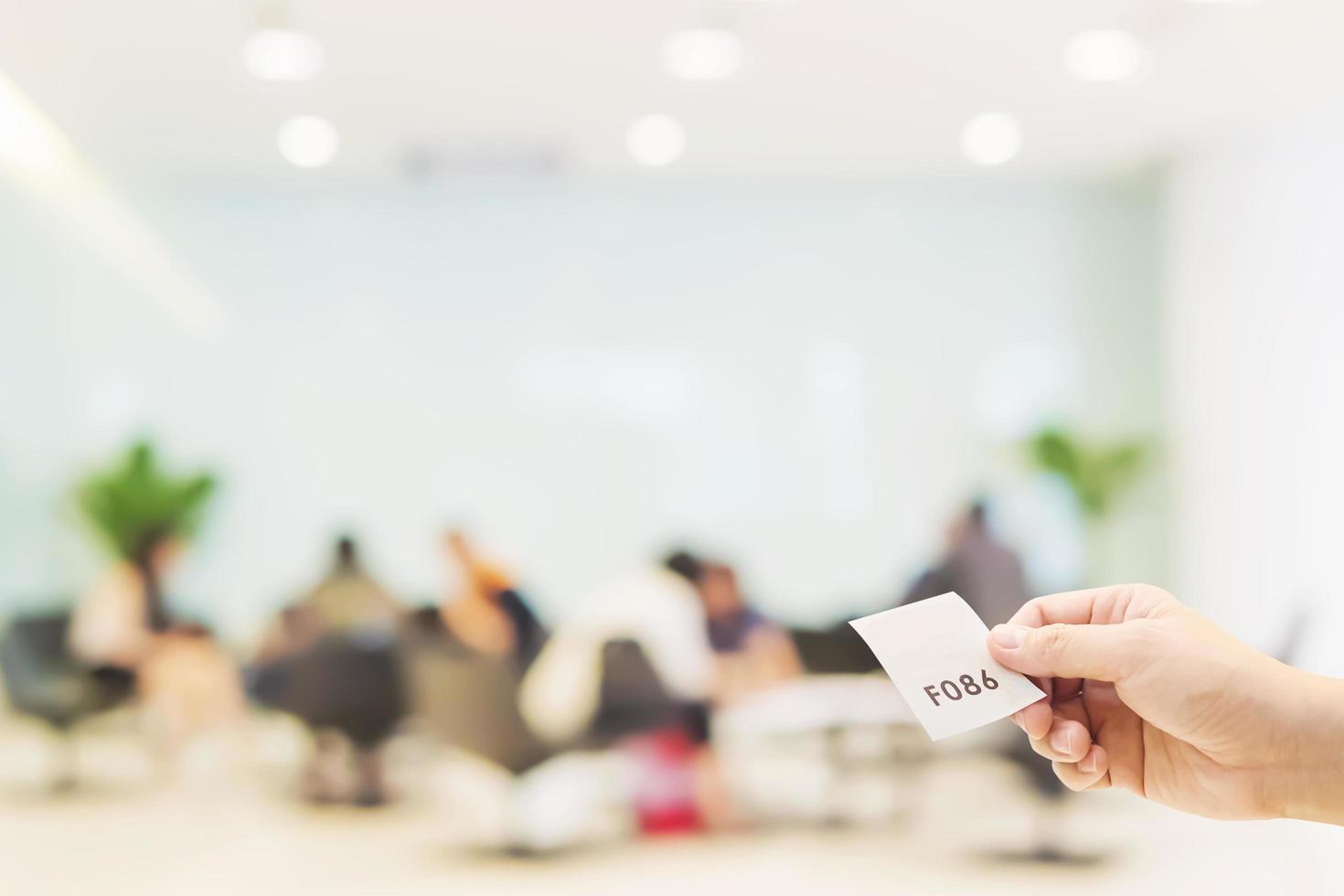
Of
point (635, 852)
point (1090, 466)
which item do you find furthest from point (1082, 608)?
point (1090, 466)

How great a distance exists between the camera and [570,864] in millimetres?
3697

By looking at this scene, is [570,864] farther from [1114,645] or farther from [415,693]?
[1114,645]

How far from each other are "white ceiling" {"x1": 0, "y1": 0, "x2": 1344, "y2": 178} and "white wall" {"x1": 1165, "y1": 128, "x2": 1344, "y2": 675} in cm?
38

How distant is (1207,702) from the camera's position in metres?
1.34

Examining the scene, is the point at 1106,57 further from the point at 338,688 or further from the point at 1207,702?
the point at 338,688

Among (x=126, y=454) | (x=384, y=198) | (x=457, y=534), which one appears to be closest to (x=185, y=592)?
(x=126, y=454)

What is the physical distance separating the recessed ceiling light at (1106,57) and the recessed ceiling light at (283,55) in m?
3.10

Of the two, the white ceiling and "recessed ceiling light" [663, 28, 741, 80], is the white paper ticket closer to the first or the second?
the white ceiling

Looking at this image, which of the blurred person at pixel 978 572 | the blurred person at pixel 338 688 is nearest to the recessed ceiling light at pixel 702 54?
the blurred person at pixel 978 572

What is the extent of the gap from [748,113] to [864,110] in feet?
1.84

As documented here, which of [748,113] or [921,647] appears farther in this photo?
[748,113]

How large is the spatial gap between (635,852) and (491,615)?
1131 mm

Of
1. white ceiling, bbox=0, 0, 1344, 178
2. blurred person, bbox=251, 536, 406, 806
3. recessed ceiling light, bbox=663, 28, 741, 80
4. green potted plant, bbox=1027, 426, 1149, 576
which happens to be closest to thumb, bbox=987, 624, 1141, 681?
white ceiling, bbox=0, 0, 1344, 178

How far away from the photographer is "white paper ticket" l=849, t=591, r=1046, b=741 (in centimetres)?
130
